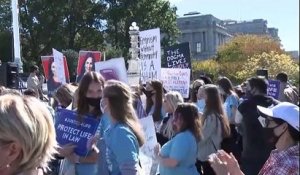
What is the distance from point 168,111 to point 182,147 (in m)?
1.93

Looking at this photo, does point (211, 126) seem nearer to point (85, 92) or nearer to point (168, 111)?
point (168, 111)

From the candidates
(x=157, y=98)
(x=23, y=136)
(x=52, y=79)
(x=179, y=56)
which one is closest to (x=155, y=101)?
(x=157, y=98)

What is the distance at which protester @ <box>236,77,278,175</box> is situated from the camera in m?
6.64

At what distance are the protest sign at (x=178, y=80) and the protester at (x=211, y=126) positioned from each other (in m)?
3.59

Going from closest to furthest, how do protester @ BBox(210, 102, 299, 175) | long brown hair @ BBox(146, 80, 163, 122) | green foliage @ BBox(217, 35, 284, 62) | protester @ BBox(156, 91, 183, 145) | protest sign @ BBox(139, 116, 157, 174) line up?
protester @ BBox(210, 102, 299, 175) < protest sign @ BBox(139, 116, 157, 174) < protester @ BBox(156, 91, 183, 145) < long brown hair @ BBox(146, 80, 163, 122) < green foliage @ BBox(217, 35, 284, 62)

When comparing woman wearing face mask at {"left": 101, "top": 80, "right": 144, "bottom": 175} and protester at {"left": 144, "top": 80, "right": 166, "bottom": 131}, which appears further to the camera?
protester at {"left": 144, "top": 80, "right": 166, "bottom": 131}

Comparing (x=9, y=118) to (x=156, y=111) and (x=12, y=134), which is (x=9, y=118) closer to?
(x=12, y=134)

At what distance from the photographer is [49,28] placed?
48.9 meters

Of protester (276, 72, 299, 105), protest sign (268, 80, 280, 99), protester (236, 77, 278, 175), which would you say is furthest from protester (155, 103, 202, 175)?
protest sign (268, 80, 280, 99)

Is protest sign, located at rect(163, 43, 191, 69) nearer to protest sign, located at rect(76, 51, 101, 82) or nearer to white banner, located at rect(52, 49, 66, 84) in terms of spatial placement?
protest sign, located at rect(76, 51, 101, 82)

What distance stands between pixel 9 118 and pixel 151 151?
11.5 ft

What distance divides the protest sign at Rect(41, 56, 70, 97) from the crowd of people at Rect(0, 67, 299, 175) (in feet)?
7.31

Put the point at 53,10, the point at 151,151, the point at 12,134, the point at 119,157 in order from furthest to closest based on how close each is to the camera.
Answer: the point at 53,10 → the point at 151,151 → the point at 119,157 → the point at 12,134

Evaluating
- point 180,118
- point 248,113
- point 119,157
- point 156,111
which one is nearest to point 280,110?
point 119,157
